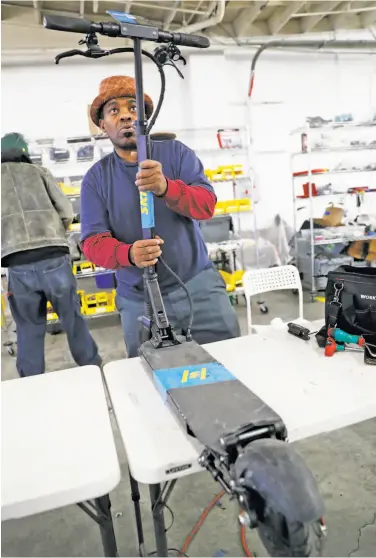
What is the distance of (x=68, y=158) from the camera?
13.0ft

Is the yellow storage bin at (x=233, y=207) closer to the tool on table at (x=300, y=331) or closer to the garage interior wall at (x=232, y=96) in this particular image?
the garage interior wall at (x=232, y=96)

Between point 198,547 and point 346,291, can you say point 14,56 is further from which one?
point 198,547

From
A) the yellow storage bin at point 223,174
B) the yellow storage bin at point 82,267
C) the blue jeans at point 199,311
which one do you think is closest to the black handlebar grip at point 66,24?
the blue jeans at point 199,311

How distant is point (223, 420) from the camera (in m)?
0.82

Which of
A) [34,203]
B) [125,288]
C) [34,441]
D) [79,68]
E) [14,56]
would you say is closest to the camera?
[34,441]

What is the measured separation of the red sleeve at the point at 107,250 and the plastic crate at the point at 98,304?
2.42 meters

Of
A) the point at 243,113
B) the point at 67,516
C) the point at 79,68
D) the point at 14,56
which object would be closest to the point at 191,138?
the point at 243,113

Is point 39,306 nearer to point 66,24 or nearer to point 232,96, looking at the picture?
point 66,24

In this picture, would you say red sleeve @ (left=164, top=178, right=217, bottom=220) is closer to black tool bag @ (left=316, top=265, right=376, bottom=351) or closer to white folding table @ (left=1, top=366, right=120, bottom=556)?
black tool bag @ (left=316, top=265, right=376, bottom=351)

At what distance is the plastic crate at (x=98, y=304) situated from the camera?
151 inches

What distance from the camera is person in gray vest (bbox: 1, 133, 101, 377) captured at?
2.30 metres

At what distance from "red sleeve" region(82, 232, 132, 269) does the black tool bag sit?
693 mm

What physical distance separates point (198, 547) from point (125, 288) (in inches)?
38.1

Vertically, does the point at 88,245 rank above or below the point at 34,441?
above
